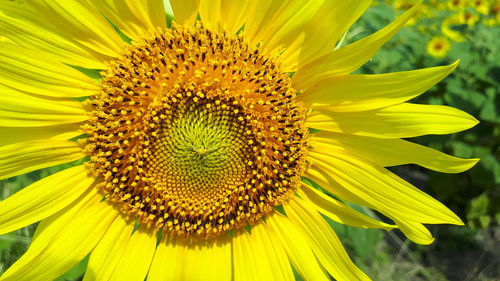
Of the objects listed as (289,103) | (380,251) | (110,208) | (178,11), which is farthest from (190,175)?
(380,251)

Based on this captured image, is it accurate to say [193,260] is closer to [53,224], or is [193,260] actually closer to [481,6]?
[53,224]

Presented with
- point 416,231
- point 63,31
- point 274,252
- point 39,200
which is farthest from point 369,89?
point 39,200

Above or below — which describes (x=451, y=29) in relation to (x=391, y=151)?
above

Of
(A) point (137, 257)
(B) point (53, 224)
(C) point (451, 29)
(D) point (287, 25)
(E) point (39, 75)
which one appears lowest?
(A) point (137, 257)

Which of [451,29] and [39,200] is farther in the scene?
[451,29]

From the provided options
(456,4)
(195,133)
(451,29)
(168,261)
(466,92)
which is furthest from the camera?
(456,4)

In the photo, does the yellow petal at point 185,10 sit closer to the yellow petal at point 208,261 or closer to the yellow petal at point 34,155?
the yellow petal at point 34,155

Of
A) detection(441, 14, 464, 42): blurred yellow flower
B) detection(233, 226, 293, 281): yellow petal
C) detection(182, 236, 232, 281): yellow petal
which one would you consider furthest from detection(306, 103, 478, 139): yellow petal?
detection(441, 14, 464, 42): blurred yellow flower

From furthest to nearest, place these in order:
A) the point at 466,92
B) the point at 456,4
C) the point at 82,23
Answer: the point at 456,4 → the point at 466,92 → the point at 82,23

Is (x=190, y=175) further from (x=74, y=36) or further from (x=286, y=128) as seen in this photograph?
(x=74, y=36)
